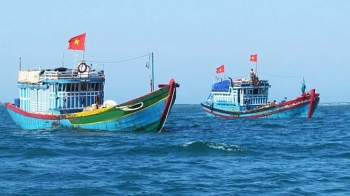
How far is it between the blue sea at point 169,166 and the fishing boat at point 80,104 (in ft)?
6.07

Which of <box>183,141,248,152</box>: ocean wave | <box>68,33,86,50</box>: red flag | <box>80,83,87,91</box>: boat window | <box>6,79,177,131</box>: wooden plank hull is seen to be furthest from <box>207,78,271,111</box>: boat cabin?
<box>183,141,248,152</box>: ocean wave

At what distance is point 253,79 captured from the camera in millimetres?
72625

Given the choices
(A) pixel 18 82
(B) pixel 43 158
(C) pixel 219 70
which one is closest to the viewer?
(B) pixel 43 158

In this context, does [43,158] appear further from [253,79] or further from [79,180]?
[253,79]

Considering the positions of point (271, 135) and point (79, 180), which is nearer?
point (79, 180)

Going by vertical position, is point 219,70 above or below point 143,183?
above

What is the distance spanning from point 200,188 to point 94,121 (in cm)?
2000

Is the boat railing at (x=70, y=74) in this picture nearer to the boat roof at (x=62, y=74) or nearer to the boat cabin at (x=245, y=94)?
the boat roof at (x=62, y=74)

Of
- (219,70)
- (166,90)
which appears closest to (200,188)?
(166,90)

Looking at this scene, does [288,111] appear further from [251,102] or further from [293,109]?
[251,102]

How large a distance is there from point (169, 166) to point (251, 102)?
4804 centimetres

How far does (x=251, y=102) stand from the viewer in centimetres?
7312

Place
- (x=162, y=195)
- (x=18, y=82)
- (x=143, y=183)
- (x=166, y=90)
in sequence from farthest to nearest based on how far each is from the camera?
(x=18, y=82), (x=166, y=90), (x=143, y=183), (x=162, y=195)

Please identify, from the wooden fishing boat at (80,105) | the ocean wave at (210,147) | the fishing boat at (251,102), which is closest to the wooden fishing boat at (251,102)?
the fishing boat at (251,102)
